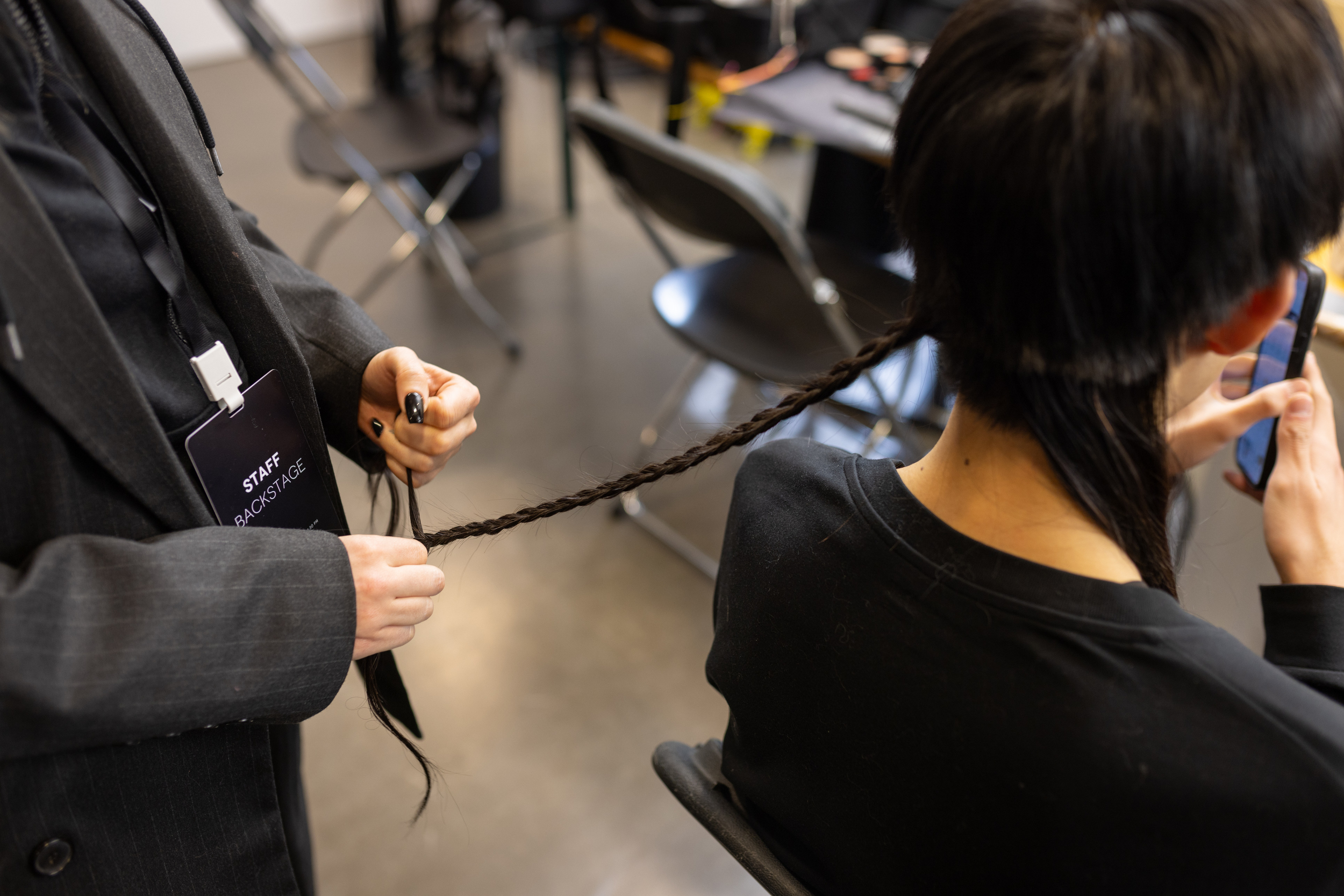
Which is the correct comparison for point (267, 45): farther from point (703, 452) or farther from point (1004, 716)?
point (1004, 716)

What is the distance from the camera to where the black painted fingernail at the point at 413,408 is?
812mm

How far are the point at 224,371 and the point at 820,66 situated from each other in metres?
1.85

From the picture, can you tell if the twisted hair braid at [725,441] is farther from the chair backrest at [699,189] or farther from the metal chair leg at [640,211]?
the metal chair leg at [640,211]

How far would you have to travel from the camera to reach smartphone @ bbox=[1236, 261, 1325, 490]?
34.9 inches

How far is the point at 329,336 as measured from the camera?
36.1 inches

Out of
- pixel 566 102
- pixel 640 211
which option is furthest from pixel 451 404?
pixel 566 102

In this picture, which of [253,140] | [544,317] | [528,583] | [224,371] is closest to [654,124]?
[544,317]

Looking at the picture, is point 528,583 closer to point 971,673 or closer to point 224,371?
point 224,371

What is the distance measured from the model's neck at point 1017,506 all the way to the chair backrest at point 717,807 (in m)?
0.33

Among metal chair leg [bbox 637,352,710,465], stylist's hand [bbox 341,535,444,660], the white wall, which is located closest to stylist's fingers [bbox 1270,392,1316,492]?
stylist's hand [bbox 341,535,444,660]

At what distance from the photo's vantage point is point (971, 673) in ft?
1.94

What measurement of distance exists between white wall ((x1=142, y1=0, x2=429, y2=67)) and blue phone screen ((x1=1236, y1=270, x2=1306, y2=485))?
446 centimetres

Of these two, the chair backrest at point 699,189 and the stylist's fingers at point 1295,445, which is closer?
the stylist's fingers at point 1295,445

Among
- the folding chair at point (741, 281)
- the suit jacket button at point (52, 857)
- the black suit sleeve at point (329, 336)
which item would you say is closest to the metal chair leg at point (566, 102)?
the folding chair at point (741, 281)
